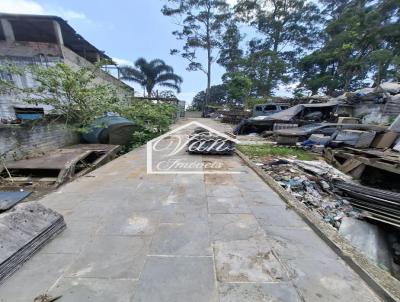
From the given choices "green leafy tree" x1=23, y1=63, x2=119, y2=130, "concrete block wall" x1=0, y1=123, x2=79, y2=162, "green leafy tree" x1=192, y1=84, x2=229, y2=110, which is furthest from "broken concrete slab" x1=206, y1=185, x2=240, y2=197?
"green leafy tree" x1=192, y1=84, x2=229, y2=110

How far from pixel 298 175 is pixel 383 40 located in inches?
806

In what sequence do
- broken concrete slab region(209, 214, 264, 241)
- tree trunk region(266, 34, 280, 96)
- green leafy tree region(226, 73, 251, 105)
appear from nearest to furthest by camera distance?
broken concrete slab region(209, 214, 264, 241) < green leafy tree region(226, 73, 251, 105) < tree trunk region(266, 34, 280, 96)

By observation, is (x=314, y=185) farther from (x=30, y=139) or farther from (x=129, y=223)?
(x=30, y=139)

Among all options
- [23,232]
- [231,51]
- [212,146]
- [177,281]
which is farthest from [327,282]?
[231,51]

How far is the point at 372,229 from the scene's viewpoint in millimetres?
3086

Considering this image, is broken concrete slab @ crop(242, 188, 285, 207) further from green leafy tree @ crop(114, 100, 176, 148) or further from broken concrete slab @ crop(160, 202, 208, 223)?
green leafy tree @ crop(114, 100, 176, 148)

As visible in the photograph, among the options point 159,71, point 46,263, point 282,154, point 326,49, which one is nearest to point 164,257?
point 46,263

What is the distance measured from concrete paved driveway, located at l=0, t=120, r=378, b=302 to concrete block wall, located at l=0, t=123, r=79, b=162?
3.14 meters

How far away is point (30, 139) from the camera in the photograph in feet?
18.1

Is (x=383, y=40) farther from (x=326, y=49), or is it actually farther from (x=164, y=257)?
(x=164, y=257)

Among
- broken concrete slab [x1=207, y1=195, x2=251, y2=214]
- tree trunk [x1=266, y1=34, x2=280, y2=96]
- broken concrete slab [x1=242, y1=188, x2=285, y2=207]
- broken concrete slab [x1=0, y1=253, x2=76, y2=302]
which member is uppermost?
tree trunk [x1=266, y1=34, x2=280, y2=96]

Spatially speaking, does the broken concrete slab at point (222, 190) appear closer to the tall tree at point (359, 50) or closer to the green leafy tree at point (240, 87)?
the tall tree at point (359, 50)

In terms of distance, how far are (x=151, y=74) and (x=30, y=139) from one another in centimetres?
1862

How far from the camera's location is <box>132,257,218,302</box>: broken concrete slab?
54.5 inches
